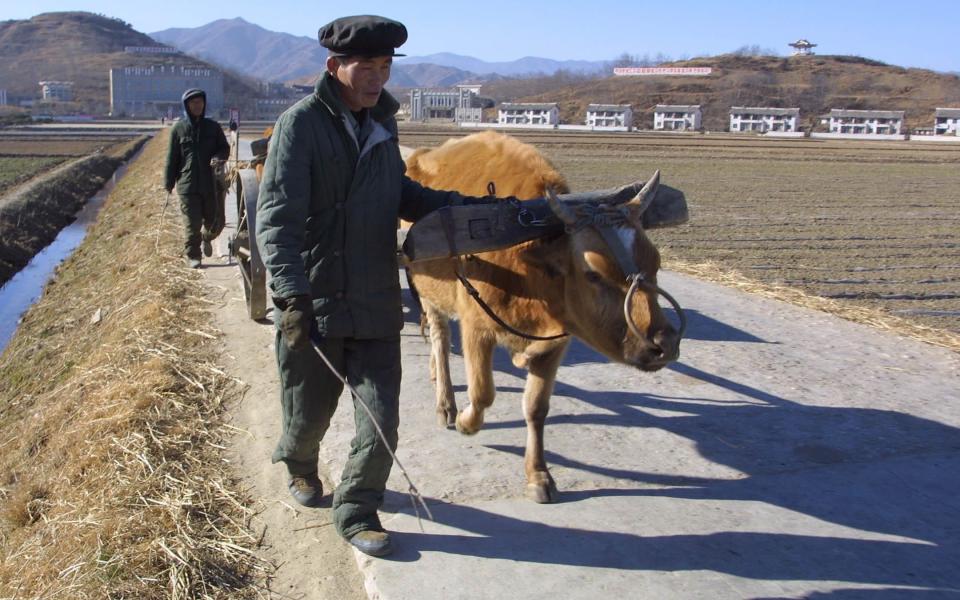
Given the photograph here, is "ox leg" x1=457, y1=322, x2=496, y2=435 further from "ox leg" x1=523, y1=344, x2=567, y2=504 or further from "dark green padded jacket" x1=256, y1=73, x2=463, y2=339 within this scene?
"dark green padded jacket" x1=256, y1=73, x2=463, y2=339

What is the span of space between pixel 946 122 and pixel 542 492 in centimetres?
11671

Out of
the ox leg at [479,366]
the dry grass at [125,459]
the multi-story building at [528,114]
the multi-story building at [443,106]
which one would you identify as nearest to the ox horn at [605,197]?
the ox leg at [479,366]

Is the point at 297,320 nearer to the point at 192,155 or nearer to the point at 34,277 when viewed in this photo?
the point at 192,155

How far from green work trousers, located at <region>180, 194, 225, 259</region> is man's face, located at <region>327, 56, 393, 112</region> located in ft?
22.9

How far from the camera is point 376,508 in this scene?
158 inches

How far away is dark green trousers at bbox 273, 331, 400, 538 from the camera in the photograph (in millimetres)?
3893

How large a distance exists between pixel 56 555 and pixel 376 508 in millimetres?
1617

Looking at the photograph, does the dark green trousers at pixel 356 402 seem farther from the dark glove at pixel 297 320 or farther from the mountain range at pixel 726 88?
the mountain range at pixel 726 88

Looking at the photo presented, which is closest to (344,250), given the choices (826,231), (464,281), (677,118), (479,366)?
(464,281)

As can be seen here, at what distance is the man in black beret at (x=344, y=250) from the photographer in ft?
11.9

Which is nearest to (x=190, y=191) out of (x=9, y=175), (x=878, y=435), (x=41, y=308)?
(x=41, y=308)

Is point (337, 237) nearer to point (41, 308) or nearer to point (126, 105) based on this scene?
point (41, 308)

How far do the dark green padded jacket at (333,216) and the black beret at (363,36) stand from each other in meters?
0.19

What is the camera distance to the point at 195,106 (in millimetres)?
10102
